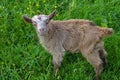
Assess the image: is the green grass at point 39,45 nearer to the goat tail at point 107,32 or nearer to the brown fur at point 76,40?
the brown fur at point 76,40

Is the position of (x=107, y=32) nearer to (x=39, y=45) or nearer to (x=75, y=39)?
(x=75, y=39)

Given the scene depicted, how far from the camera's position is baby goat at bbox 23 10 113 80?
6121 mm

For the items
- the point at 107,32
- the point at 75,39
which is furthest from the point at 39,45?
the point at 107,32

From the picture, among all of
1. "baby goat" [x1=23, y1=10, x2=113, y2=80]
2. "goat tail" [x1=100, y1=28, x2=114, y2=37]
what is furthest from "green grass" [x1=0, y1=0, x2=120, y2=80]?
"goat tail" [x1=100, y1=28, x2=114, y2=37]

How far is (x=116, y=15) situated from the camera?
24.5 feet

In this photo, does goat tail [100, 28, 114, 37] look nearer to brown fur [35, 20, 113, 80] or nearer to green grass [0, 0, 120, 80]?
brown fur [35, 20, 113, 80]

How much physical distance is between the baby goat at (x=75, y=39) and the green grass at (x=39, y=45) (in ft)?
0.69

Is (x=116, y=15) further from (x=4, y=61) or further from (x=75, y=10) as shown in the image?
(x=4, y=61)

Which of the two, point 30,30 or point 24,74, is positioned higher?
point 30,30

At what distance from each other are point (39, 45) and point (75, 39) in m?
0.86

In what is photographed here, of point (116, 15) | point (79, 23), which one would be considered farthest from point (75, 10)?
point (79, 23)

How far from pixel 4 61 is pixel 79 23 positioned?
52.6 inches

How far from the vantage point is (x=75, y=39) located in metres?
6.30

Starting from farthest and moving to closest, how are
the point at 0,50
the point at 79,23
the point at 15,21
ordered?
the point at 15,21, the point at 0,50, the point at 79,23
